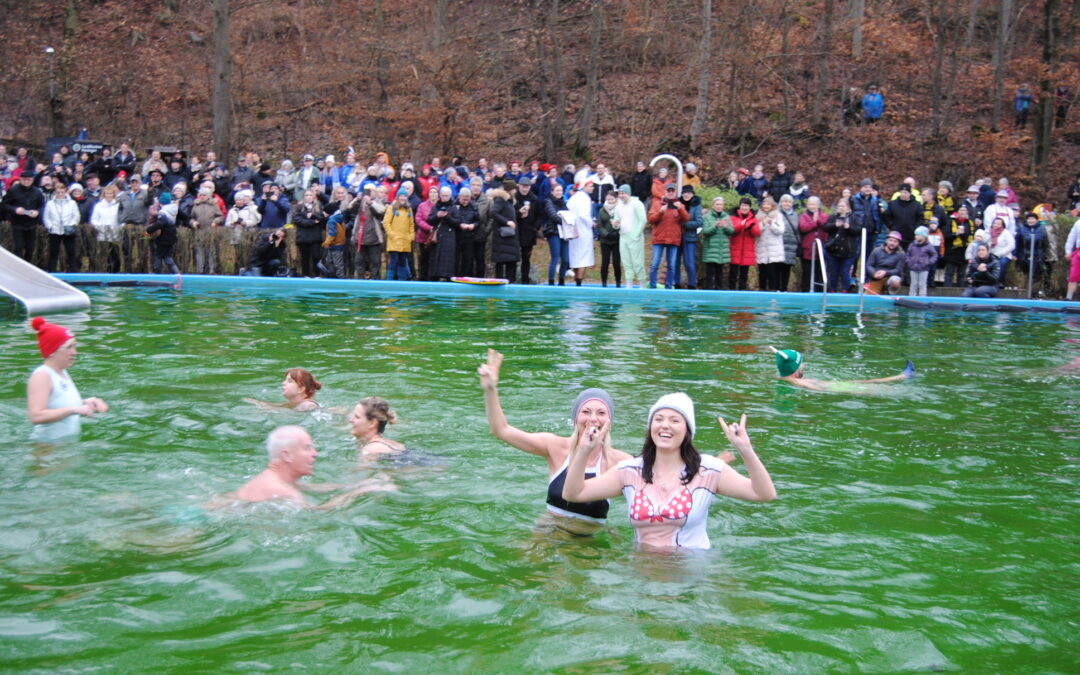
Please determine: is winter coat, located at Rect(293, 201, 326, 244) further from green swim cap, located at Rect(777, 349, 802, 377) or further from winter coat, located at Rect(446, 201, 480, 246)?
green swim cap, located at Rect(777, 349, 802, 377)

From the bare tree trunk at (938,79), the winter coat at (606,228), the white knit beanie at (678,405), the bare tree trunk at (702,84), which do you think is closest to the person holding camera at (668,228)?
the winter coat at (606,228)

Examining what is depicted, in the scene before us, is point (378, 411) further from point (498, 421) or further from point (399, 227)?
point (399, 227)

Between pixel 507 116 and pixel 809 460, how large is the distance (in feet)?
92.0

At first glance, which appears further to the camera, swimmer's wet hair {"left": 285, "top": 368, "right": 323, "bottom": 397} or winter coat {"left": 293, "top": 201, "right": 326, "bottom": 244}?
winter coat {"left": 293, "top": 201, "right": 326, "bottom": 244}

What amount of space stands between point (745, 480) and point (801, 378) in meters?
6.59

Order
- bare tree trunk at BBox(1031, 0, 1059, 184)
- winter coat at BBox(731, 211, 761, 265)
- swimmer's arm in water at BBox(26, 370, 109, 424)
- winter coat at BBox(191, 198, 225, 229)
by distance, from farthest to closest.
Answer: bare tree trunk at BBox(1031, 0, 1059, 184)
winter coat at BBox(191, 198, 225, 229)
winter coat at BBox(731, 211, 761, 265)
swimmer's arm in water at BBox(26, 370, 109, 424)

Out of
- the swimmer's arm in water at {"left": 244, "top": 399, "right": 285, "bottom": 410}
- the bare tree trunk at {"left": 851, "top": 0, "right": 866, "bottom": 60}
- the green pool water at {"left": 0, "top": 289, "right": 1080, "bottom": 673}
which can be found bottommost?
the green pool water at {"left": 0, "top": 289, "right": 1080, "bottom": 673}

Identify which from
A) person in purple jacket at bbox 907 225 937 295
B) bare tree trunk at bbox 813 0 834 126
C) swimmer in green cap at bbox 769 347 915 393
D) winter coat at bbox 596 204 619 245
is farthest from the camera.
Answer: bare tree trunk at bbox 813 0 834 126

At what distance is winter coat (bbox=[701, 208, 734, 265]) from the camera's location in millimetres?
20281

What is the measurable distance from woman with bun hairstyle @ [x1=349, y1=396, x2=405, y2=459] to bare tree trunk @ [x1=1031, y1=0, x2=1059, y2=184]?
80.9 ft

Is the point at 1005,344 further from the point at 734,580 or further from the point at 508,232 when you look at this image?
the point at 734,580

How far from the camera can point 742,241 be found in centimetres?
2045

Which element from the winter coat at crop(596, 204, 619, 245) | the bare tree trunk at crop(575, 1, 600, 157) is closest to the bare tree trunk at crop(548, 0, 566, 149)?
the bare tree trunk at crop(575, 1, 600, 157)

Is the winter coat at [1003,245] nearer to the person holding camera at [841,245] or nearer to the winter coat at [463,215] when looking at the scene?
the person holding camera at [841,245]
